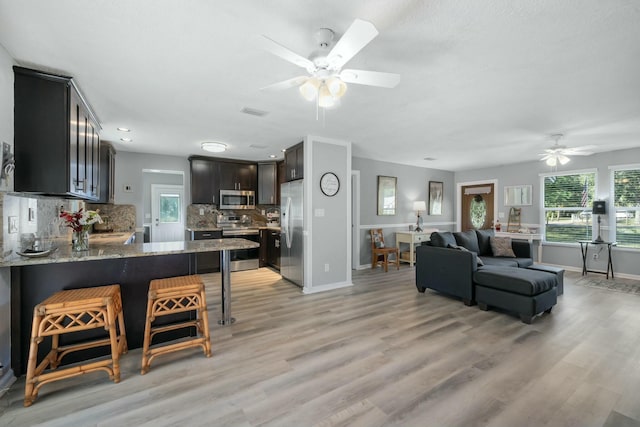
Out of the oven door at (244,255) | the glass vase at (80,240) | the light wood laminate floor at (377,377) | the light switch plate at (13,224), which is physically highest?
the light switch plate at (13,224)

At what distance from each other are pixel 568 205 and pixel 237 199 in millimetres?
7192

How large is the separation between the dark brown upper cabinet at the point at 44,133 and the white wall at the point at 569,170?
8074 millimetres

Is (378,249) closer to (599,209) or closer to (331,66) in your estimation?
(599,209)

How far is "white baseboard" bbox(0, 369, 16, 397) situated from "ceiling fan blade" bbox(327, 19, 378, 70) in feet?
10.2

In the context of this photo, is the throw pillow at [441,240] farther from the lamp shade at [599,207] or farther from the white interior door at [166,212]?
the white interior door at [166,212]

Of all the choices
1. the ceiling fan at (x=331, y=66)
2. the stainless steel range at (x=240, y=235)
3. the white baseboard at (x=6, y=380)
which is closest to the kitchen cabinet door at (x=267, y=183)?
the stainless steel range at (x=240, y=235)

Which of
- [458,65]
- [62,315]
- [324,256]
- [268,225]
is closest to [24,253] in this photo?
[62,315]

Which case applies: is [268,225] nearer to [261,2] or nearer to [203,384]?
[203,384]

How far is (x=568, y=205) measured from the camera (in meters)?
5.79

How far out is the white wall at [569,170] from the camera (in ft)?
16.4

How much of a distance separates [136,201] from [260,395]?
4886mm

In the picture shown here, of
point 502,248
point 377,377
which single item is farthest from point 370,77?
point 502,248

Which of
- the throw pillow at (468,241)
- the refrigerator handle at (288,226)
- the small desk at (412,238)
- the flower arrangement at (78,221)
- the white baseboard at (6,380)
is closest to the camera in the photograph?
the white baseboard at (6,380)

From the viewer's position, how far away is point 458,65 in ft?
6.94
